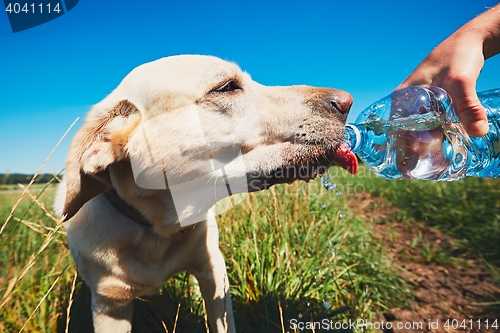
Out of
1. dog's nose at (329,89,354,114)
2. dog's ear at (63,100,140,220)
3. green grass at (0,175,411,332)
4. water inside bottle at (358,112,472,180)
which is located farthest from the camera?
green grass at (0,175,411,332)

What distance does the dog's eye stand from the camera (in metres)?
1.87

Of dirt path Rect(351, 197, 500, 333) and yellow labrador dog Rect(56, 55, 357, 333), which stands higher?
yellow labrador dog Rect(56, 55, 357, 333)

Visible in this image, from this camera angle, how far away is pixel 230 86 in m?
1.92

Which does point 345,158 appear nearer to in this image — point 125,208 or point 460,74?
point 460,74

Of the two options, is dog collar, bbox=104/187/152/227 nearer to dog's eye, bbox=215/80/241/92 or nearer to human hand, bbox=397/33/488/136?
dog's eye, bbox=215/80/241/92

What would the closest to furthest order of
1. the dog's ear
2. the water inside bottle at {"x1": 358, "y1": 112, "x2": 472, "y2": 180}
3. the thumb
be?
the thumb
the dog's ear
the water inside bottle at {"x1": 358, "y1": 112, "x2": 472, "y2": 180}

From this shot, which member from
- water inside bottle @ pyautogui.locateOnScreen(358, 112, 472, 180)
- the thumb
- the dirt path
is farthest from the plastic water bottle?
the dirt path

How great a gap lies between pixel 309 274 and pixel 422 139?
50.9 inches

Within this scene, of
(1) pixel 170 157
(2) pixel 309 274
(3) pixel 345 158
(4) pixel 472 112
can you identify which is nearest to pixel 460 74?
(4) pixel 472 112

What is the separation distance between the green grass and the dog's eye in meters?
1.03

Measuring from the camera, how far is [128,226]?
192 centimetres

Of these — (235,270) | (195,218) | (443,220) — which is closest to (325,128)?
(195,218)

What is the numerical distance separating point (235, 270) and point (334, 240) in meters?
1.09

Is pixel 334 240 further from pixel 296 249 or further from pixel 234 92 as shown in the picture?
pixel 234 92
